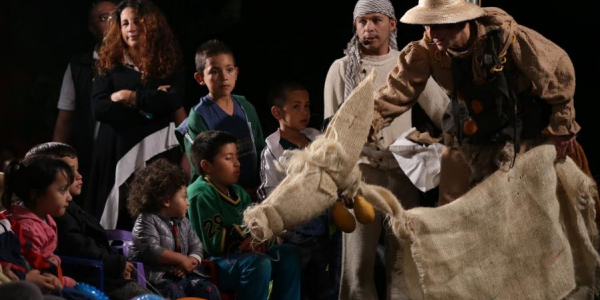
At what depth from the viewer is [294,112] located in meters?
5.60

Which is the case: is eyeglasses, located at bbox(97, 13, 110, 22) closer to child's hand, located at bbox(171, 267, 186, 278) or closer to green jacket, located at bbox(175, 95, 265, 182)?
green jacket, located at bbox(175, 95, 265, 182)

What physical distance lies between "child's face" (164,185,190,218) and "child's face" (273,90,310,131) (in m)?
A: 0.83

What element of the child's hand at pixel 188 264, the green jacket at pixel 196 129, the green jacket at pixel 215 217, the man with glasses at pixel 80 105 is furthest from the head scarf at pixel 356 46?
the man with glasses at pixel 80 105

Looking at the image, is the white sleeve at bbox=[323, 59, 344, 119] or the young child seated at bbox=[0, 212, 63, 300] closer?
the young child seated at bbox=[0, 212, 63, 300]

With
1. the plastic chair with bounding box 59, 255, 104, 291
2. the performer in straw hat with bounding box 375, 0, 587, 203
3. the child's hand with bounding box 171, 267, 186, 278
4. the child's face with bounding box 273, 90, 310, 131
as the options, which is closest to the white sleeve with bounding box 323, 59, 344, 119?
the child's face with bounding box 273, 90, 310, 131

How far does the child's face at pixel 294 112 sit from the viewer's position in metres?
5.60

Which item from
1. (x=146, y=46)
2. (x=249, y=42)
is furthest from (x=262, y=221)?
(x=249, y=42)

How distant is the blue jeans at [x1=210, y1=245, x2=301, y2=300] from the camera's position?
4914 millimetres

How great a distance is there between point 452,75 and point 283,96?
1099 mm

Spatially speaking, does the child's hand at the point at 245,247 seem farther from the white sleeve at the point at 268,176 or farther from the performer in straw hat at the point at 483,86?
the performer in straw hat at the point at 483,86

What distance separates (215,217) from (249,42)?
1755mm

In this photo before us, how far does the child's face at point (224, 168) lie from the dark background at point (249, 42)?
120cm

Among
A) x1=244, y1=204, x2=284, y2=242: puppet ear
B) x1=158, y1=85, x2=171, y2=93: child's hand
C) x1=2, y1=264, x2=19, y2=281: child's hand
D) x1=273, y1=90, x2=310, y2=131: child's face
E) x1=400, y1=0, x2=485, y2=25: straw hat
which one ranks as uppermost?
x1=400, y1=0, x2=485, y2=25: straw hat

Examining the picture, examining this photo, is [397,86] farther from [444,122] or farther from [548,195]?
[548,195]
